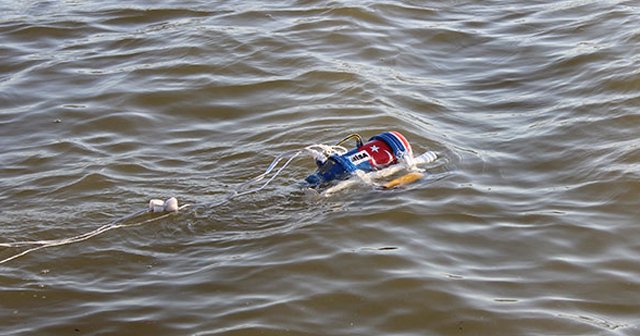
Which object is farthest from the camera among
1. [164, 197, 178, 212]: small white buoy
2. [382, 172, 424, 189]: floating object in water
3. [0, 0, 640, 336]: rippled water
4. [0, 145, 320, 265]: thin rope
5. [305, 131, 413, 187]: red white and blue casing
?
[382, 172, 424, 189]: floating object in water

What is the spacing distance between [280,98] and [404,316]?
357 cm

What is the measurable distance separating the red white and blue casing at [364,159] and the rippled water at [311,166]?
14cm

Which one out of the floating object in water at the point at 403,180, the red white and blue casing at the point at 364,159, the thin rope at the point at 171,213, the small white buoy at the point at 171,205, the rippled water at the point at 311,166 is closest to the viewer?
the rippled water at the point at 311,166

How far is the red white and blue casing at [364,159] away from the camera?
633 cm

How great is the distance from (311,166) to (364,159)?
0.66 meters

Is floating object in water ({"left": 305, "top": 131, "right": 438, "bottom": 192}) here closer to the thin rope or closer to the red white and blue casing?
the red white and blue casing

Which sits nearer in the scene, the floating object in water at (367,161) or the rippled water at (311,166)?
the rippled water at (311,166)

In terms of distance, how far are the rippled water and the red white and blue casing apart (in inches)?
5.5

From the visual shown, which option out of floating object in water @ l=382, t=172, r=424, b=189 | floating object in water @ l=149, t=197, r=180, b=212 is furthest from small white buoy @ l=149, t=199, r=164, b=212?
floating object in water @ l=382, t=172, r=424, b=189

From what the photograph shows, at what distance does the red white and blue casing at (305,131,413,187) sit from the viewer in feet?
20.8

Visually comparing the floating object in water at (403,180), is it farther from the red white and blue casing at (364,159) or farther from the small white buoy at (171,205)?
the small white buoy at (171,205)

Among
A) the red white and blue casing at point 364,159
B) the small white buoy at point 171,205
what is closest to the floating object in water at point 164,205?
the small white buoy at point 171,205

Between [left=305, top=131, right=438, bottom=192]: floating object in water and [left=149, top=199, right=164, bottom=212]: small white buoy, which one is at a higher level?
[left=305, top=131, right=438, bottom=192]: floating object in water

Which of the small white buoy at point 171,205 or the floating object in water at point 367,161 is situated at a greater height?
the floating object in water at point 367,161
